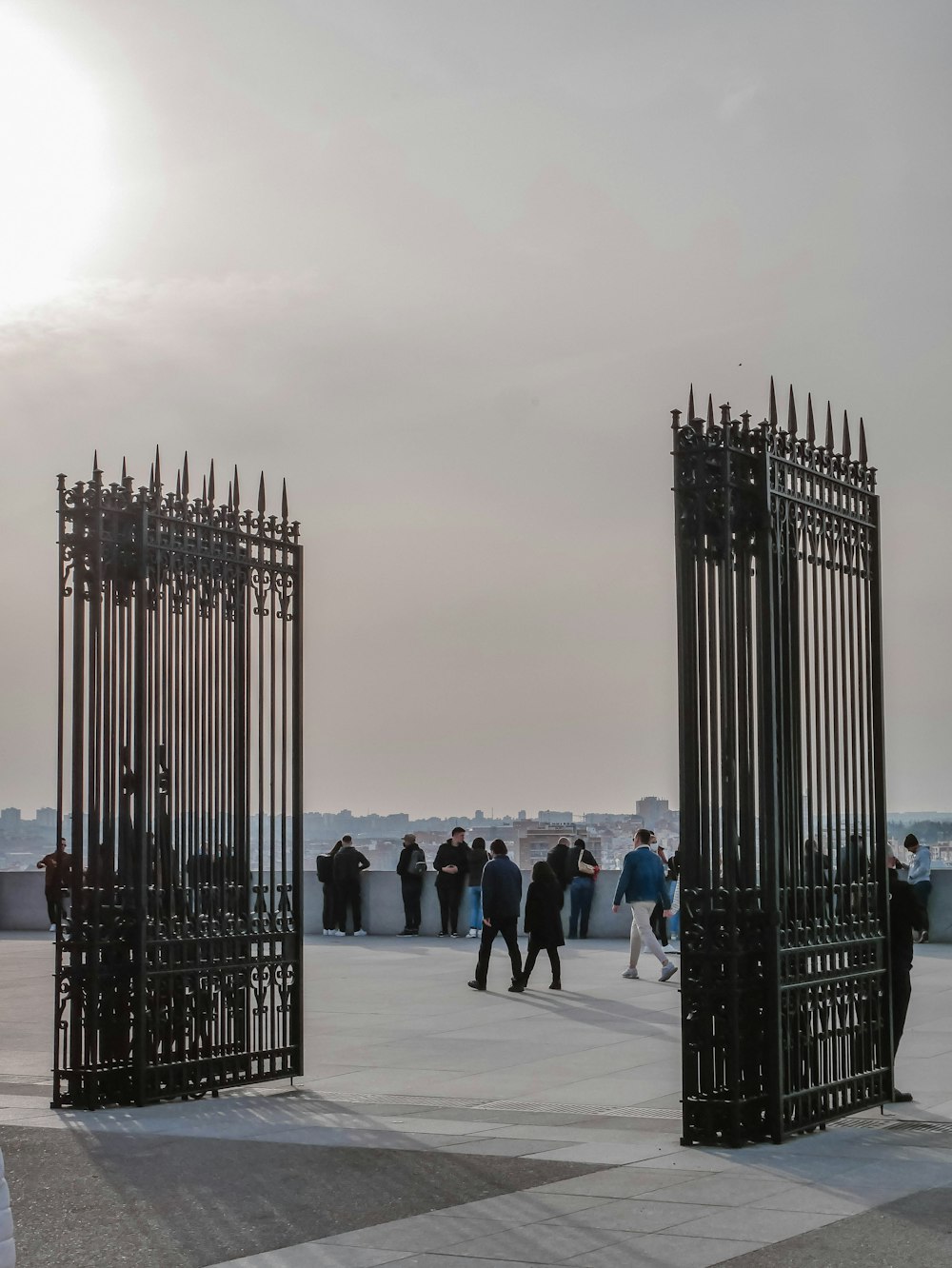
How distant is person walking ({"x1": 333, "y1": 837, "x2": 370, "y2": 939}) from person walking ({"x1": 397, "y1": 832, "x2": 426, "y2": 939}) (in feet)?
2.34

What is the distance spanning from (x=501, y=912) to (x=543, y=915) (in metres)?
0.44

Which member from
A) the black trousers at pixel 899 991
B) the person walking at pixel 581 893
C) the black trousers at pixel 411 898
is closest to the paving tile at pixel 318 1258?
the black trousers at pixel 899 991

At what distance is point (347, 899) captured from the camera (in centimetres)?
2880

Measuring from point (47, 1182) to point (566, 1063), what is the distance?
527 cm

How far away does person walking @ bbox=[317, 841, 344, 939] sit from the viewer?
2898 centimetres

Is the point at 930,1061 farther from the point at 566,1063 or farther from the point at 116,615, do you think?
the point at 116,615

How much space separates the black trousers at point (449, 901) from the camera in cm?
2773

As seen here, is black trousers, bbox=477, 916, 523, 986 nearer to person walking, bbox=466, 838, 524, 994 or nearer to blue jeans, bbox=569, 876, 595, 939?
person walking, bbox=466, 838, 524, 994

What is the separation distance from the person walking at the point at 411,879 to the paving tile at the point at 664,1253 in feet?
68.2

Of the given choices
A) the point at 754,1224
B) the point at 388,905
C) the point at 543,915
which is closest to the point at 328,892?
the point at 388,905

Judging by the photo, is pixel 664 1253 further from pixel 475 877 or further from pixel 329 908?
pixel 329 908

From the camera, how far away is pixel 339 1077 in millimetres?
12617

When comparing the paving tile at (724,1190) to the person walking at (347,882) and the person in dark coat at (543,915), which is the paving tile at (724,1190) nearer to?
the person in dark coat at (543,915)

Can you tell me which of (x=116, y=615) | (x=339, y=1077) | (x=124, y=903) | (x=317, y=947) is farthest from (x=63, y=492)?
(x=317, y=947)
